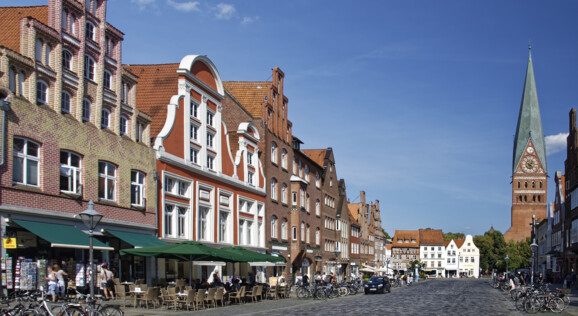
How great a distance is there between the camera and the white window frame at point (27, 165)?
86.1ft

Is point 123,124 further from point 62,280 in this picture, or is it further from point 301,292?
point 301,292

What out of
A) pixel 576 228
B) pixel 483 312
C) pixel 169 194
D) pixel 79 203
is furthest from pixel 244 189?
pixel 576 228

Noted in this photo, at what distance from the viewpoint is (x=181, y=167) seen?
39.3 metres

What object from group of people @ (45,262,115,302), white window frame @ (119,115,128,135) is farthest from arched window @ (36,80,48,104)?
group of people @ (45,262,115,302)

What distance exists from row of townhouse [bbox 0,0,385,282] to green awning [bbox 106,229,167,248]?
0.34 feet

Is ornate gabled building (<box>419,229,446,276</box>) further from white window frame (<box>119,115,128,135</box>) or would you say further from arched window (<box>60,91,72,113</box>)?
arched window (<box>60,91,72,113</box>)

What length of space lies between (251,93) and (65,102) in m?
30.0

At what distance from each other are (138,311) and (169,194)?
39.7ft

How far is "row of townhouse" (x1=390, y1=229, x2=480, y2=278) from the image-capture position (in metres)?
178

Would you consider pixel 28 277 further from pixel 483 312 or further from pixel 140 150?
pixel 483 312

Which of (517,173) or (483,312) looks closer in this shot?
(483,312)

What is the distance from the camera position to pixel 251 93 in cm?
5891

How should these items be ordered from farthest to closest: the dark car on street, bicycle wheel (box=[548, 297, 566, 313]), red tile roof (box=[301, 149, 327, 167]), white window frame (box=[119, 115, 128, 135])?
red tile roof (box=[301, 149, 327, 167]) → the dark car on street → white window frame (box=[119, 115, 128, 135]) → bicycle wheel (box=[548, 297, 566, 313])

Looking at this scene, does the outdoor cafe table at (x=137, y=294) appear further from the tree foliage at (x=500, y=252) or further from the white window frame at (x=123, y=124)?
the tree foliage at (x=500, y=252)
